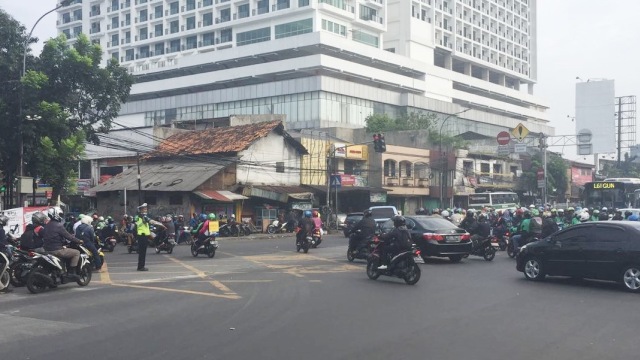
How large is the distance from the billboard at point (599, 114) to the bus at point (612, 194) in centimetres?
1799

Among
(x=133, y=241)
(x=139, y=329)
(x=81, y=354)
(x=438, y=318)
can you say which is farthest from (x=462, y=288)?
(x=133, y=241)

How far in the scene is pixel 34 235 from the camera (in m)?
14.3

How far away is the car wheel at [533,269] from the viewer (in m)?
14.1

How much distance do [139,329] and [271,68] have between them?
69476 millimetres

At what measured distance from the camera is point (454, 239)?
18.3 metres

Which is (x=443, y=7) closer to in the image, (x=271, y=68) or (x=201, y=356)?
(x=271, y=68)

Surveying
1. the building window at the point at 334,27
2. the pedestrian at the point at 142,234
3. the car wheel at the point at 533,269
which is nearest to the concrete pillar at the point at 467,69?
the building window at the point at 334,27

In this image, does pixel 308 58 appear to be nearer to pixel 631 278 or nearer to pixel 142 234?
pixel 142 234

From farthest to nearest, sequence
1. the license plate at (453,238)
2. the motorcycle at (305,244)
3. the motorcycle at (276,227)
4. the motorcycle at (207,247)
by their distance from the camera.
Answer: the motorcycle at (276,227) < the motorcycle at (305,244) < the motorcycle at (207,247) < the license plate at (453,238)

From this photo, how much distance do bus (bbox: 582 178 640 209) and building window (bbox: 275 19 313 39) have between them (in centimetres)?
4640

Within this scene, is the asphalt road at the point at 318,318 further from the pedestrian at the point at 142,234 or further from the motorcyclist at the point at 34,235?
the motorcyclist at the point at 34,235

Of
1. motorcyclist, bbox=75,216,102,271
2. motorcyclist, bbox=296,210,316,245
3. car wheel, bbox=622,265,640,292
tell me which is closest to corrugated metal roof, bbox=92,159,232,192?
motorcyclist, bbox=296,210,316,245

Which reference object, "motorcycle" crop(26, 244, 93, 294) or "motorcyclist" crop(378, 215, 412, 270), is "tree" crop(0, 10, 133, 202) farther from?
"motorcyclist" crop(378, 215, 412, 270)

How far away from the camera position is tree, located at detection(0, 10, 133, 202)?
84.0 feet
